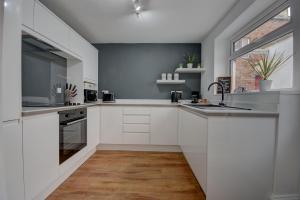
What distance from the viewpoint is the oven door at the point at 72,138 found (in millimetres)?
1949

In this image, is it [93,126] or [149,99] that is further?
[149,99]

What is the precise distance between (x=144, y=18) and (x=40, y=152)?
2.22 m

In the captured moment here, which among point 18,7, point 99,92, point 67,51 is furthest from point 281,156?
point 99,92

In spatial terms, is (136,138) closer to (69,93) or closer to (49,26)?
(69,93)

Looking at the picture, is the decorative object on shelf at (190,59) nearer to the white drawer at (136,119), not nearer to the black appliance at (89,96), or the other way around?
the white drawer at (136,119)

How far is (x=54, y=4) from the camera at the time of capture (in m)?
2.18

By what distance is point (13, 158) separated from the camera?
1222 mm

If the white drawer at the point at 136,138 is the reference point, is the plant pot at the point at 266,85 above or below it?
above

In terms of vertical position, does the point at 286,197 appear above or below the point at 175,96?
below

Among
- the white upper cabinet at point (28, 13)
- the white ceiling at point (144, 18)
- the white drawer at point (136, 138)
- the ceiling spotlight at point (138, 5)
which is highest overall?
the white ceiling at point (144, 18)

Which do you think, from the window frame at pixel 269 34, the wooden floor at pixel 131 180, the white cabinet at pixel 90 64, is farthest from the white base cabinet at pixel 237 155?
the white cabinet at pixel 90 64

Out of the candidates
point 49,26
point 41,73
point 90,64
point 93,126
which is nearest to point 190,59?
point 90,64

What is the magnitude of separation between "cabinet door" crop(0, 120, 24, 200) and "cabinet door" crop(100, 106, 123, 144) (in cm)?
190

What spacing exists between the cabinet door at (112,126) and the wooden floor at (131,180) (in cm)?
41
